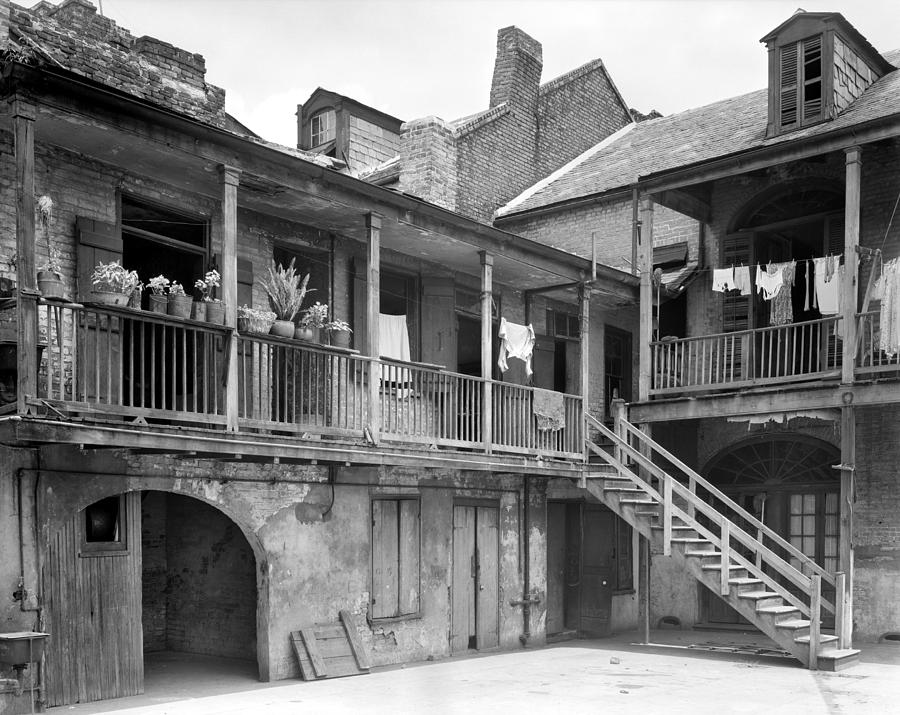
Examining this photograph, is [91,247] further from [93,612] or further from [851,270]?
[851,270]

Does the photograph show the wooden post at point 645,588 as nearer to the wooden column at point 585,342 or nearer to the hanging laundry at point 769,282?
the wooden column at point 585,342

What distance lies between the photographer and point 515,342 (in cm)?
1584

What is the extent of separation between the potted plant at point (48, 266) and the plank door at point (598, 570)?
34.3 ft

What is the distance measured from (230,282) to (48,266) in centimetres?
179

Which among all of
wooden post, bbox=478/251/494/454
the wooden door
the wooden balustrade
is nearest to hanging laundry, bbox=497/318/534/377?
wooden post, bbox=478/251/494/454

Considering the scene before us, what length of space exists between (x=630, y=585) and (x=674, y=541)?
4326 mm

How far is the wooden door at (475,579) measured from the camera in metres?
15.3

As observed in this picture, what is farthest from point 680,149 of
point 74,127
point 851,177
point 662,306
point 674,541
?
point 74,127

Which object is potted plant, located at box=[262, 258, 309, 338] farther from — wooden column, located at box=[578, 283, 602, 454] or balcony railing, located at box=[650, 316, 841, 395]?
balcony railing, located at box=[650, 316, 841, 395]

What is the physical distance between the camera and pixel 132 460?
11.0 m

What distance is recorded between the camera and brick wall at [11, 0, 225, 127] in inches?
474

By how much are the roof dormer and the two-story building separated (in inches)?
1.4

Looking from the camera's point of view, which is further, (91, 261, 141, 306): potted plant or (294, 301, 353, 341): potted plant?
(294, 301, 353, 341): potted plant

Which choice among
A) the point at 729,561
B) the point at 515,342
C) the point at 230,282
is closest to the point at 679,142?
the point at 515,342
